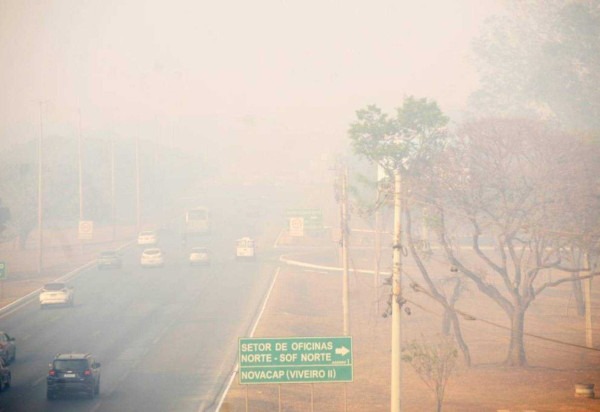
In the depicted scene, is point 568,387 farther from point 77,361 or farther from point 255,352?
point 77,361

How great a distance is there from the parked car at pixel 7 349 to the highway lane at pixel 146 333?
1.59 ft

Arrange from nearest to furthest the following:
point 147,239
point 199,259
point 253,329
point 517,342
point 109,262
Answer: point 517,342 → point 253,329 → point 109,262 → point 199,259 → point 147,239

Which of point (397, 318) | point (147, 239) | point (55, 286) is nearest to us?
point (397, 318)

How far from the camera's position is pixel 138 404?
34344mm

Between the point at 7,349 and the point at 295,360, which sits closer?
the point at 295,360

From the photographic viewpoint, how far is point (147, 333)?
170 ft

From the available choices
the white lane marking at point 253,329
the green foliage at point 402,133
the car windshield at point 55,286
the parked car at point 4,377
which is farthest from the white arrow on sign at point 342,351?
the car windshield at point 55,286

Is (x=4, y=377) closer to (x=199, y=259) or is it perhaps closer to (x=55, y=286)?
(x=55, y=286)

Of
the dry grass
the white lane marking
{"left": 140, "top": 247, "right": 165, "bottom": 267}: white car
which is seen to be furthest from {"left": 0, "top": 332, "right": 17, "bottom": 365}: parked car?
{"left": 140, "top": 247, "right": 165, "bottom": 267}: white car

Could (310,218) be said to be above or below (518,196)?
below

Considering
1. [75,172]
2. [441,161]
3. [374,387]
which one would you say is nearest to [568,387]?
[374,387]

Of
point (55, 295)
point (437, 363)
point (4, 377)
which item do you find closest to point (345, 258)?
point (437, 363)

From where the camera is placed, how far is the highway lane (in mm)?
36031

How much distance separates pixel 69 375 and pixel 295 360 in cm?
1069
